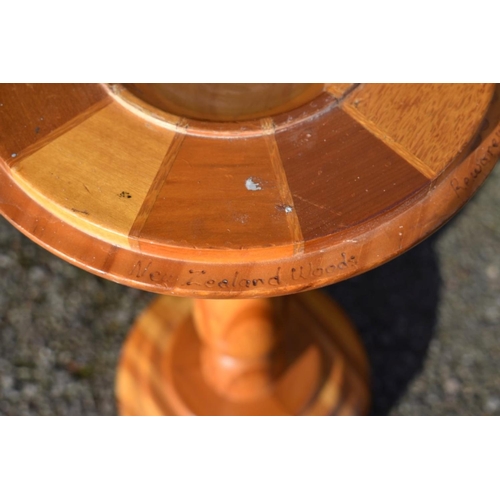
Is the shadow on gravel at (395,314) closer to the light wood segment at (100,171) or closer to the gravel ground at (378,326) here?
the gravel ground at (378,326)

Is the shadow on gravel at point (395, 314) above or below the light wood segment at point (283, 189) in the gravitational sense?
below

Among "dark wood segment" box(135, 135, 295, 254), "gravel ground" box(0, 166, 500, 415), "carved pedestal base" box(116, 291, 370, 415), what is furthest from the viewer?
"gravel ground" box(0, 166, 500, 415)

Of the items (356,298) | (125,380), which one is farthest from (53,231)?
(356,298)

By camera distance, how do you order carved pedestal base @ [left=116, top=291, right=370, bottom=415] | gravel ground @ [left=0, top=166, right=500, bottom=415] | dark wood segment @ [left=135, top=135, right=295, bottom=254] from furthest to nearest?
gravel ground @ [left=0, top=166, right=500, bottom=415] < carved pedestal base @ [left=116, top=291, right=370, bottom=415] < dark wood segment @ [left=135, top=135, right=295, bottom=254]

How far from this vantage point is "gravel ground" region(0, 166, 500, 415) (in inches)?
50.1

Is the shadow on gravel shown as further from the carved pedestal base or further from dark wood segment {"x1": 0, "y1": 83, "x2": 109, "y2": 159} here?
dark wood segment {"x1": 0, "y1": 83, "x2": 109, "y2": 159}

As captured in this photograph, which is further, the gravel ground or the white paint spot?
the gravel ground

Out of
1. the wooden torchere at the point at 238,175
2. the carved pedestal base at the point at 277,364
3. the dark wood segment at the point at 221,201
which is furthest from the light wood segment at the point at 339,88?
the carved pedestal base at the point at 277,364

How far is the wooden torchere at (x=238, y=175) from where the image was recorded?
621 mm

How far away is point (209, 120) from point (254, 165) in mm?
→ 90

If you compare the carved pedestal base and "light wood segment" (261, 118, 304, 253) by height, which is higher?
"light wood segment" (261, 118, 304, 253)

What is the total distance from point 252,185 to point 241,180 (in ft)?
0.04

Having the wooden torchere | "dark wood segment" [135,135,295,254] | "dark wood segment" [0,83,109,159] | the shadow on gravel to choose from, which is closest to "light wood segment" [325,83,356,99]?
the wooden torchere

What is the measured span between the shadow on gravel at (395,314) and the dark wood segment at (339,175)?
72 centimetres
